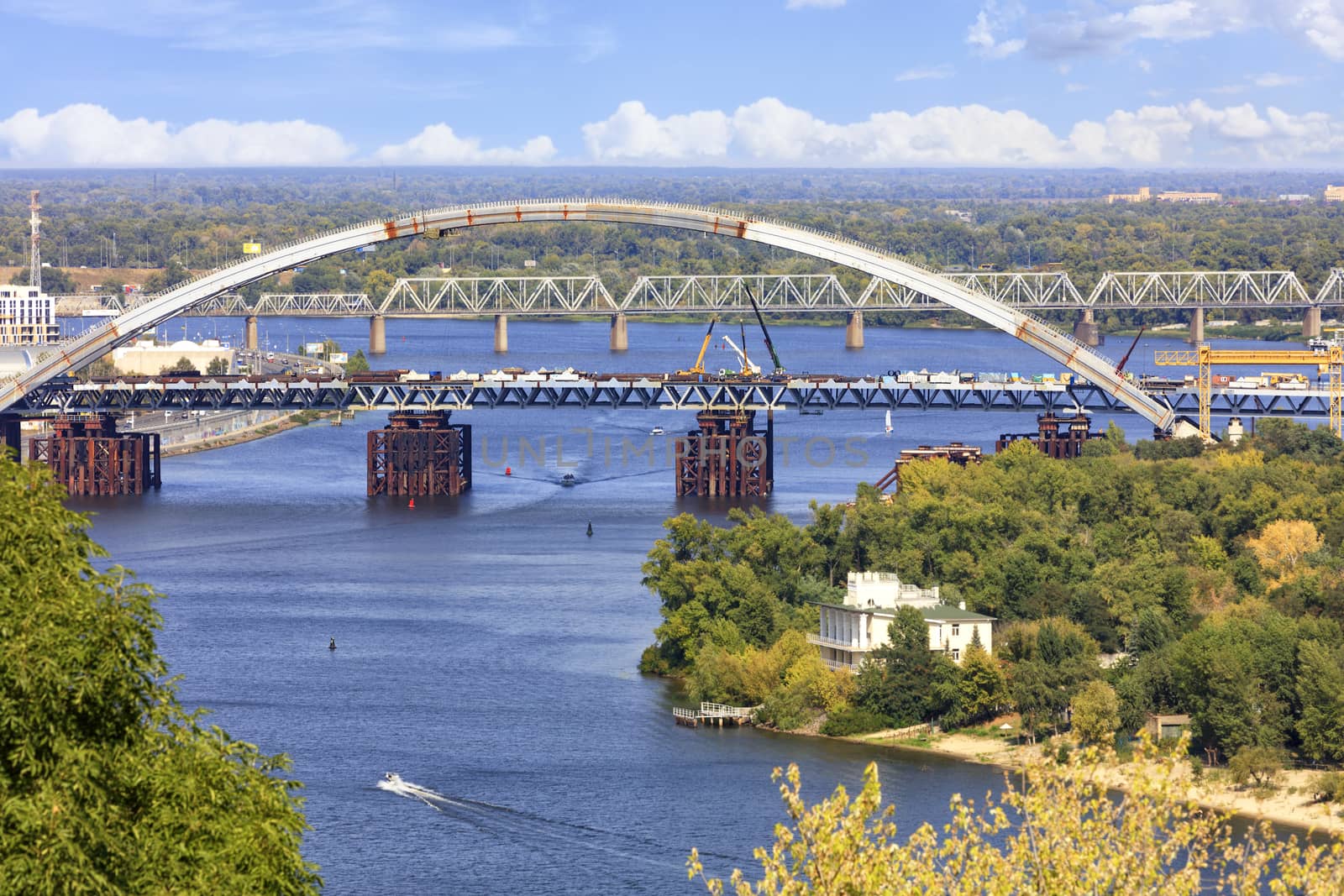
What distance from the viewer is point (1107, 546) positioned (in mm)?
51438

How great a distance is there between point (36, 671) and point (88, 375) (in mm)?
100060

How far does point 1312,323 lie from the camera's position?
150375 mm

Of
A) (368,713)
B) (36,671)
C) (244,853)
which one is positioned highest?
(36,671)

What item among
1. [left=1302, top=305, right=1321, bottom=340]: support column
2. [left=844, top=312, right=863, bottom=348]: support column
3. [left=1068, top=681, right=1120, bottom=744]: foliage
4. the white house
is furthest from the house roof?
[left=1302, top=305, right=1321, bottom=340]: support column

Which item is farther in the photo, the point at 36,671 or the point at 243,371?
the point at 243,371

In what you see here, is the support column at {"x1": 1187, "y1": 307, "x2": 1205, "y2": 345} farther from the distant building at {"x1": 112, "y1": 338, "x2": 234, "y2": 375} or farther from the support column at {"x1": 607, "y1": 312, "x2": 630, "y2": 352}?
the distant building at {"x1": 112, "y1": 338, "x2": 234, "y2": 375}

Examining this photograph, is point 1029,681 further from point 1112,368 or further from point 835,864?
point 1112,368

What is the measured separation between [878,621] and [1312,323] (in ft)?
373

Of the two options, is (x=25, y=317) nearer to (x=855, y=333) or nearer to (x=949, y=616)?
(x=855, y=333)

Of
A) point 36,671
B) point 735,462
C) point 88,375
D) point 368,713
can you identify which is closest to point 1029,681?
point 368,713

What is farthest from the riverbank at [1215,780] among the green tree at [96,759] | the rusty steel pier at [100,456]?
the rusty steel pier at [100,456]

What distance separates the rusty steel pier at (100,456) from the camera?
7969cm

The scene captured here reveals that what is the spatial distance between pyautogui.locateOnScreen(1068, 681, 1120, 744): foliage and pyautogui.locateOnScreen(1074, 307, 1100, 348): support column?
350 feet

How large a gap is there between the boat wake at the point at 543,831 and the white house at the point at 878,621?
943 centimetres
